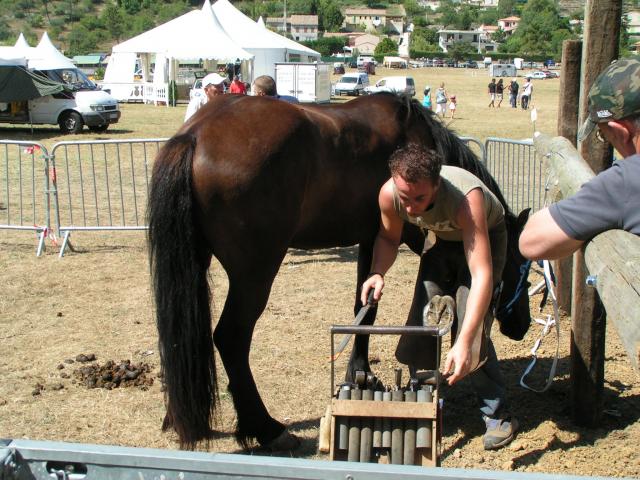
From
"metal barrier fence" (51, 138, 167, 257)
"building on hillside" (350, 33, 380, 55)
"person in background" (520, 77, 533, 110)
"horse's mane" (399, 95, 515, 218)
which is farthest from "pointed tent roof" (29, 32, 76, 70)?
"building on hillside" (350, 33, 380, 55)

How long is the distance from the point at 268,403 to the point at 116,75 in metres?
34.2

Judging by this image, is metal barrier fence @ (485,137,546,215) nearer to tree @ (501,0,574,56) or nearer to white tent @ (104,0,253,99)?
white tent @ (104,0,253,99)

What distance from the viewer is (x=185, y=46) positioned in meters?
29.0

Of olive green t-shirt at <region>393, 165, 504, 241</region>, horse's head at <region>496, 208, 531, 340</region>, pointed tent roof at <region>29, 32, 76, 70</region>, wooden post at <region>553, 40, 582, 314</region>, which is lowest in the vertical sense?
horse's head at <region>496, 208, 531, 340</region>

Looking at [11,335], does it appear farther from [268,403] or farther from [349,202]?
[349,202]

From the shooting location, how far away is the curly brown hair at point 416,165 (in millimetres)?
3420

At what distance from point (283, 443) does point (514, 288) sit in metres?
1.77

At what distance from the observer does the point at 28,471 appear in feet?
5.81

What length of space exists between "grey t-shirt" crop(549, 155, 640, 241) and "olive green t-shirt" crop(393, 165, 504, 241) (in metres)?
1.45

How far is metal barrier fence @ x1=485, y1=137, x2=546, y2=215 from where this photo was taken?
8.23 m

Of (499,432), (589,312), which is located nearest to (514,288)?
(589,312)

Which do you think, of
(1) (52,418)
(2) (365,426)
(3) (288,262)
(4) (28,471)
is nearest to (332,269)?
(3) (288,262)

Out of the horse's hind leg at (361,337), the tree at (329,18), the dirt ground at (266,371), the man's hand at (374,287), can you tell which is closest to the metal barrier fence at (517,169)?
the dirt ground at (266,371)

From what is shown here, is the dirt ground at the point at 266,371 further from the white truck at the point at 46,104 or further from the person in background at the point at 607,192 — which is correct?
the white truck at the point at 46,104
